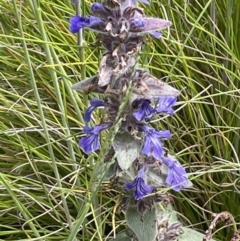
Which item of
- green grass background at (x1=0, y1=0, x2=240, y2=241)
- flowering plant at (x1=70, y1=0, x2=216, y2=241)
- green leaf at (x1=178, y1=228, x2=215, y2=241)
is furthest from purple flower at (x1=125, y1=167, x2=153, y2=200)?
green grass background at (x1=0, y1=0, x2=240, y2=241)

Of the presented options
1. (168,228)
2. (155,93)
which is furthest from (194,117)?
(155,93)

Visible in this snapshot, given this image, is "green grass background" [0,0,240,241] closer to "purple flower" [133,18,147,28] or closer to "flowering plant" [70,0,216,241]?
"flowering plant" [70,0,216,241]

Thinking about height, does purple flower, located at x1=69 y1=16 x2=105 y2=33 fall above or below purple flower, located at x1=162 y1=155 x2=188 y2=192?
above

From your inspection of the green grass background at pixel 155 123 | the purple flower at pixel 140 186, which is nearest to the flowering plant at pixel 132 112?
the purple flower at pixel 140 186

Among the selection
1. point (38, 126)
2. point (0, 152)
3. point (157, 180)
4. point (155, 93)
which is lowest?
point (0, 152)

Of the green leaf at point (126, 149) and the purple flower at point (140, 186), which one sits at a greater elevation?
the green leaf at point (126, 149)

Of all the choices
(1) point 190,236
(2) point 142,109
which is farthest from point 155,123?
(2) point 142,109

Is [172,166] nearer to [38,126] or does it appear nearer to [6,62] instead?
[38,126]

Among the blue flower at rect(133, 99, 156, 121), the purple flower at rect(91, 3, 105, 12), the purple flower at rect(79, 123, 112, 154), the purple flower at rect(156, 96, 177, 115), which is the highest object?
the purple flower at rect(91, 3, 105, 12)

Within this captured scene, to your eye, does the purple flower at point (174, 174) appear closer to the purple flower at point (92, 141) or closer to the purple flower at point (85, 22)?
the purple flower at point (92, 141)
